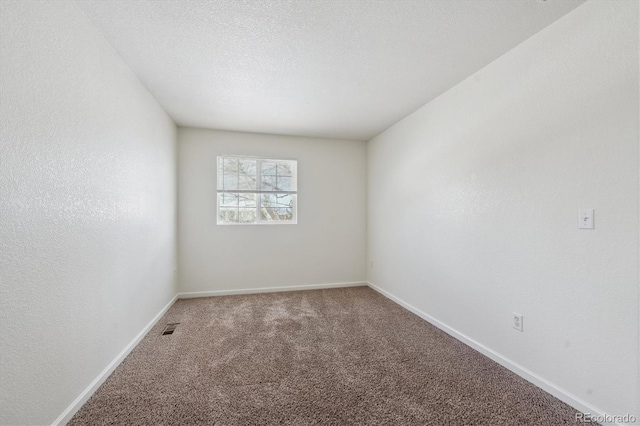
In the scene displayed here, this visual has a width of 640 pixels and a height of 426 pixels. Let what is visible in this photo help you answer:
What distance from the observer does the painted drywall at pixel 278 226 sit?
3.83 m

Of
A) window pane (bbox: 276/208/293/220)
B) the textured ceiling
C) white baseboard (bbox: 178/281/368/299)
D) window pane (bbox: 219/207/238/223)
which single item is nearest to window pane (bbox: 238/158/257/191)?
window pane (bbox: 219/207/238/223)

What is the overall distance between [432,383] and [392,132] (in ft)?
9.76

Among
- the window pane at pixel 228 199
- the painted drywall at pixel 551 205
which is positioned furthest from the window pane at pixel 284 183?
the painted drywall at pixel 551 205

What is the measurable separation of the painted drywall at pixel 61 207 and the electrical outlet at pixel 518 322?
2.90 m

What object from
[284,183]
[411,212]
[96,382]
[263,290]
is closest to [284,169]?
[284,183]

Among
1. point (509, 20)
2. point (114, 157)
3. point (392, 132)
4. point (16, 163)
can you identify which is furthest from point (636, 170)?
point (114, 157)

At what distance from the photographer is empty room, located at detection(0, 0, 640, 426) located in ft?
4.52

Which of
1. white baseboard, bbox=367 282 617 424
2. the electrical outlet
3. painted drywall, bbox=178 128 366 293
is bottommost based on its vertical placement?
white baseboard, bbox=367 282 617 424

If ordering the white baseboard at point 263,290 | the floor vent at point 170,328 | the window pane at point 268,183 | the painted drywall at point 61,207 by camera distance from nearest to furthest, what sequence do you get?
1. the painted drywall at point 61,207
2. the floor vent at point 170,328
3. the white baseboard at point 263,290
4. the window pane at point 268,183

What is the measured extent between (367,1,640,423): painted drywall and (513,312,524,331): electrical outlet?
3 centimetres

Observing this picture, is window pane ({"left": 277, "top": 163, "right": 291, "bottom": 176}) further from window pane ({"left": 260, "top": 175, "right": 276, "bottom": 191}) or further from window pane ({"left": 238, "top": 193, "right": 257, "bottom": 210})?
window pane ({"left": 238, "top": 193, "right": 257, "bottom": 210})

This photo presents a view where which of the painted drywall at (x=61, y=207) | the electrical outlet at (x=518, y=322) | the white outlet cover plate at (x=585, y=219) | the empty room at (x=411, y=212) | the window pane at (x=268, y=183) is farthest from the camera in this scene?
the window pane at (x=268, y=183)

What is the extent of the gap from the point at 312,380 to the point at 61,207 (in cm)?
187

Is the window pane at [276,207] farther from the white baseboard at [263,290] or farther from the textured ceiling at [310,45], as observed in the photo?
the textured ceiling at [310,45]
